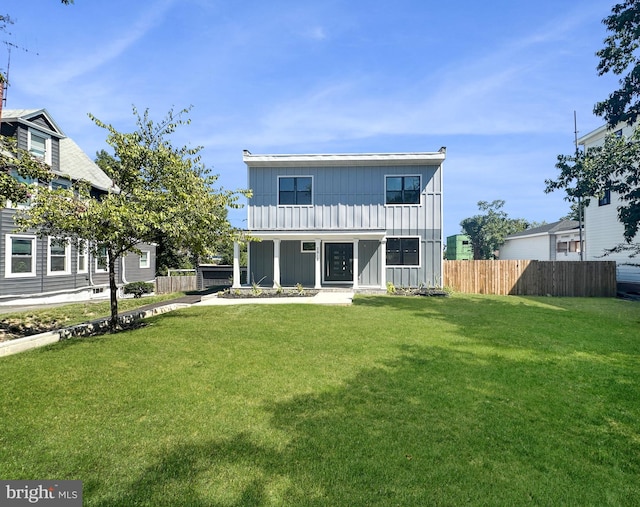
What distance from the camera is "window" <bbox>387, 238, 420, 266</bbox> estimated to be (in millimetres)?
17922

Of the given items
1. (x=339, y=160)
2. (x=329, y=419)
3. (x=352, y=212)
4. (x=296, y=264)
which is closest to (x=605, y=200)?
(x=352, y=212)

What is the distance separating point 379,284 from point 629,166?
1205 cm

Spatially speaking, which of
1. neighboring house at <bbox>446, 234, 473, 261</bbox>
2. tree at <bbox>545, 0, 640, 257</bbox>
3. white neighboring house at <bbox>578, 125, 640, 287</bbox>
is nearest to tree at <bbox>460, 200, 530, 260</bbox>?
neighboring house at <bbox>446, 234, 473, 261</bbox>

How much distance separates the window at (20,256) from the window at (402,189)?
703 inches

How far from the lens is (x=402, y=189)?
18.2 metres

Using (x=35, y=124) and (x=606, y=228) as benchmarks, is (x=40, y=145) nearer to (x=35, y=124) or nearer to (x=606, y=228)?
(x=35, y=124)

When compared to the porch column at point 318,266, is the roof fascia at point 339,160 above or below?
above

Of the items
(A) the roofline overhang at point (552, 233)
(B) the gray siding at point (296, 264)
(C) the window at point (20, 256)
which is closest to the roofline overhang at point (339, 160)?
(B) the gray siding at point (296, 264)

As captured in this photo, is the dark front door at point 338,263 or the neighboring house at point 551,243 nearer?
the dark front door at point 338,263

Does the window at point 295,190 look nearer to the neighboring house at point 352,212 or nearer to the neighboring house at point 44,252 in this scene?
the neighboring house at point 352,212

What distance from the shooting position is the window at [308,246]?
18375 mm

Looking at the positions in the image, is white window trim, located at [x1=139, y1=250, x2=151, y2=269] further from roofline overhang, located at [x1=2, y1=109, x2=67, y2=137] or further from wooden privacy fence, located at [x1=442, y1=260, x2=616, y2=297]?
wooden privacy fence, located at [x1=442, y1=260, x2=616, y2=297]

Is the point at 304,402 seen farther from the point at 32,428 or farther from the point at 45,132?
the point at 45,132

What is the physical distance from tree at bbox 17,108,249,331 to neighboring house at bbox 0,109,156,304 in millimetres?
5582
